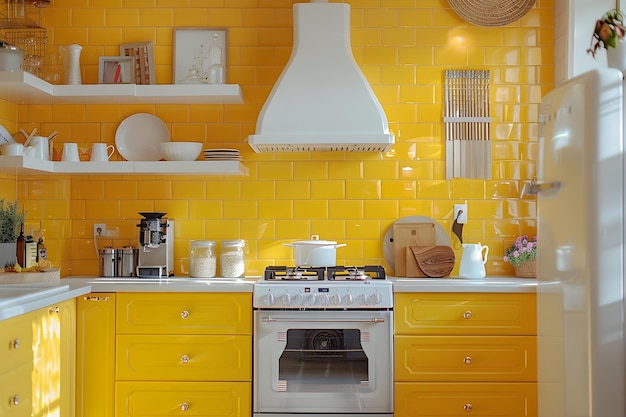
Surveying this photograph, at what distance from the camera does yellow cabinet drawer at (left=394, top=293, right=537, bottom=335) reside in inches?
139

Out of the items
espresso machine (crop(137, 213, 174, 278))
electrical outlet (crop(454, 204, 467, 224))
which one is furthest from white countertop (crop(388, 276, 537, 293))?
espresso machine (crop(137, 213, 174, 278))

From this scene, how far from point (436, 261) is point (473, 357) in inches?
22.4

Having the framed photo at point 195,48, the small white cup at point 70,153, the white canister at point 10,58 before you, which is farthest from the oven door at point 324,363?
the white canister at point 10,58

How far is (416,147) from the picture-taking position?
410cm

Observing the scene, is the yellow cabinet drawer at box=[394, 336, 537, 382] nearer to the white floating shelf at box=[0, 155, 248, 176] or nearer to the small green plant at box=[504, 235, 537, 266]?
the small green plant at box=[504, 235, 537, 266]

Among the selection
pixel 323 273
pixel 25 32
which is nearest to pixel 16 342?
pixel 323 273

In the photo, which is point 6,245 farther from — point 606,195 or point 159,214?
point 606,195

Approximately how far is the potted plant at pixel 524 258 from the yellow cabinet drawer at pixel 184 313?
1408 millimetres

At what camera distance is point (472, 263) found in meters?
3.84

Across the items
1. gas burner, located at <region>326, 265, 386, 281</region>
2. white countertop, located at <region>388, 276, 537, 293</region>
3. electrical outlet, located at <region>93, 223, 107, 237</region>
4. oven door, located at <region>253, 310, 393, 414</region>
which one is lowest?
oven door, located at <region>253, 310, 393, 414</region>

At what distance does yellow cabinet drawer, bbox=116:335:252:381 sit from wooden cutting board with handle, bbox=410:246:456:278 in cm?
100

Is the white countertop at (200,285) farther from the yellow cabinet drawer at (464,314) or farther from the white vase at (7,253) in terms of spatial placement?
the white vase at (7,253)

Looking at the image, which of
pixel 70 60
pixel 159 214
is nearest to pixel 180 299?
pixel 159 214

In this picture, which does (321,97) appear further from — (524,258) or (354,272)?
(524,258)
